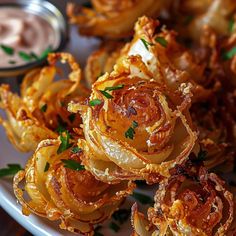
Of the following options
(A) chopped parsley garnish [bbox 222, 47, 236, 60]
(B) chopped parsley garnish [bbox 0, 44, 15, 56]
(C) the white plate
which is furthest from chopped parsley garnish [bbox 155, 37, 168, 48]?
(B) chopped parsley garnish [bbox 0, 44, 15, 56]

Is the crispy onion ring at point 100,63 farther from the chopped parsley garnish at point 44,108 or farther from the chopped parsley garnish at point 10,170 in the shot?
the chopped parsley garnish at point 10,170

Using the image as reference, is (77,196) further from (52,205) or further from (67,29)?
(67,29)

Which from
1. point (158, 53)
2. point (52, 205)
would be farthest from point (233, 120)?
point (52, 205)

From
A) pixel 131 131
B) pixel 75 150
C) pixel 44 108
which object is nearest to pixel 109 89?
pixel 131 131

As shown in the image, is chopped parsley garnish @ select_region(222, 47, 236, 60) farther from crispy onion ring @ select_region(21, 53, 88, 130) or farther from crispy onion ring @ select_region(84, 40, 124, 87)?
crispy onion ring @ select_region(21, 53, 88, 130)

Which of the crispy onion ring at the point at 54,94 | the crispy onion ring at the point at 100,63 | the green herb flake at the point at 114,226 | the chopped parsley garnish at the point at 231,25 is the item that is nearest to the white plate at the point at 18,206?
the green herb flake at the point at 114,226

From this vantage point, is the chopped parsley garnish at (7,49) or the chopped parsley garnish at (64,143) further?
the chopped parsley garnish at (7,49)

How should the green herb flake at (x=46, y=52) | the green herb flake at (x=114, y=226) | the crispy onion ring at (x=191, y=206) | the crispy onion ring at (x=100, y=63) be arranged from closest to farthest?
1. the crispy onion ring at (x=191, y=206)
2. the green herb flake at (x=114, y=226)
3. the crispy onion ring at (x=100, y=63)
4. the green herb flake at (x=46, y=52)
